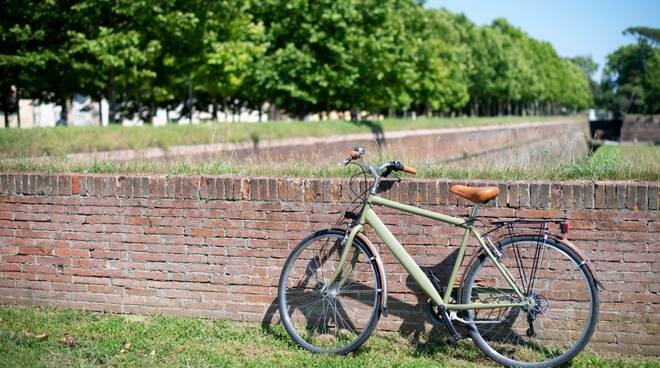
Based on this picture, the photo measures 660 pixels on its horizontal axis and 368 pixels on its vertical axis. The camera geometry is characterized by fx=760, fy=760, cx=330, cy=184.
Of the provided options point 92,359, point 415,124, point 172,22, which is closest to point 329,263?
point 92,359

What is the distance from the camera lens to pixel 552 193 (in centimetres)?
529

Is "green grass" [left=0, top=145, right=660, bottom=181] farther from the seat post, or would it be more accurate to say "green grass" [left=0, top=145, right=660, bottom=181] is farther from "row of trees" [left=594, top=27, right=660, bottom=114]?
"row of trees" [left=594, top=27, right=660, bottom=114]

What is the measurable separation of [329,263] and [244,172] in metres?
1.14

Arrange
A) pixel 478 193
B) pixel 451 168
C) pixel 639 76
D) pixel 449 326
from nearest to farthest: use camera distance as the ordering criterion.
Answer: pixel 478 193, pixel 449 326, pixel 451 168, pixel 639 76

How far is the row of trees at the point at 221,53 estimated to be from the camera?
717 inches

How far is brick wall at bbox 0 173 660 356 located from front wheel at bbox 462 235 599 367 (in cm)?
19

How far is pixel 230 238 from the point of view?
5895mm

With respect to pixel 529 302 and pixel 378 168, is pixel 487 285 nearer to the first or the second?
pixel 529 302

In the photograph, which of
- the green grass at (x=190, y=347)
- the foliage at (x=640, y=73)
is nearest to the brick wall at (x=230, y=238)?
the green grass at (x=190, y=347)

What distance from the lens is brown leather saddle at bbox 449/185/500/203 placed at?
492 centimetres

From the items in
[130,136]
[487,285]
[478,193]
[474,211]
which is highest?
[130,136]

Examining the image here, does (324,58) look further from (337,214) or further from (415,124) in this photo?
(337,214)

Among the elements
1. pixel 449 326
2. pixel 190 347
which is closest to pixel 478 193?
pixel 449 326

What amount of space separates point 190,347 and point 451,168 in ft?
8.02
